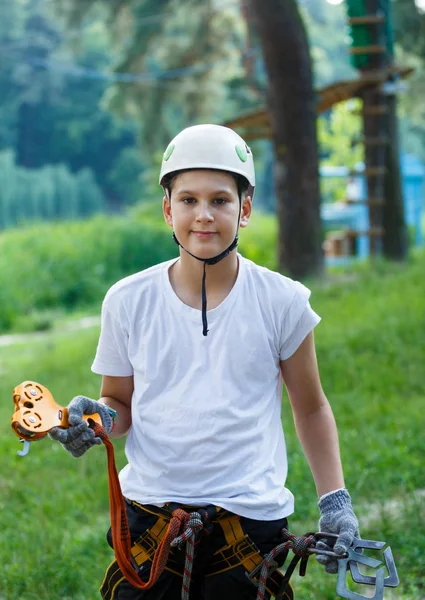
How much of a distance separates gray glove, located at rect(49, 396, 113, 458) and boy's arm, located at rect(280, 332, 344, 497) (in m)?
0.59

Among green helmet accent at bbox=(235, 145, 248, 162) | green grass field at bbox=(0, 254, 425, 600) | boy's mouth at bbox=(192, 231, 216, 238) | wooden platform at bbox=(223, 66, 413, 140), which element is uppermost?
wooden platform at bbox=(223, 66, 413, 140)

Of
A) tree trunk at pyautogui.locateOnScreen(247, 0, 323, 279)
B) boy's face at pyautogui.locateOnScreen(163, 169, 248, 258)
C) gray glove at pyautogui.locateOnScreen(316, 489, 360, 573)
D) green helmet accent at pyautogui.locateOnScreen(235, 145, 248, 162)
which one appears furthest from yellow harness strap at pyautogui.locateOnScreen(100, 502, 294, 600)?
tree trunk at pyautogui.locateOnScreen(247, 0, 323, 279)

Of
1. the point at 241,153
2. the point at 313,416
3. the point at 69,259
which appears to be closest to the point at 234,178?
the point at 241,153

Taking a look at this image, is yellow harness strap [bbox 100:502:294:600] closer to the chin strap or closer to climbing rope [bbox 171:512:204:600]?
climbing rope [bbox 171:512:204:600]

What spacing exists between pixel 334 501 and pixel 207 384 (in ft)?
1.58

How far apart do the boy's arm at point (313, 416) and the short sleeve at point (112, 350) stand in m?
0.45

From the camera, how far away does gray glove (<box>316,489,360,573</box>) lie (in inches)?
101

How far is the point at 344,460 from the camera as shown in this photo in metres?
5.96

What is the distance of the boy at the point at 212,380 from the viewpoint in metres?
2.64

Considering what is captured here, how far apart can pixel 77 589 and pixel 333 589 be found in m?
1.15

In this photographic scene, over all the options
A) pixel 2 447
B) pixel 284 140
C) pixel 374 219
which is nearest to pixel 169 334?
pixel 2 447

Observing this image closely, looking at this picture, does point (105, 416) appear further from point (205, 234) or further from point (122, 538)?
point (205, 234)

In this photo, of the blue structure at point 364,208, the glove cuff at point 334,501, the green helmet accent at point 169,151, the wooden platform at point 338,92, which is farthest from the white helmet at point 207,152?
the blue structure at point 364,208

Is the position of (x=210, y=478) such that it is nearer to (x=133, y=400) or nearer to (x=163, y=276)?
(x=133, y=400)
